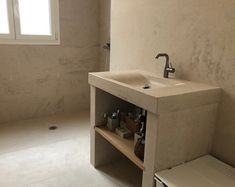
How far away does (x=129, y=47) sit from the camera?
2344 millimetres

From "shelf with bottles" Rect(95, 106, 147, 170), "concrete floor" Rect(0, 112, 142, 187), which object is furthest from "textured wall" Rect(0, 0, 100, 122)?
"shelf with bottles" Rect(95, 106, 147, 170)

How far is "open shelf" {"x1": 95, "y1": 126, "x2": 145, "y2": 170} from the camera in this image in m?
1.57

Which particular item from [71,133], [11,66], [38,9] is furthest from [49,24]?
[71,133]

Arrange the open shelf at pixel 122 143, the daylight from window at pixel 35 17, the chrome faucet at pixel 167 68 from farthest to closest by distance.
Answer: the daylight from window at pixel 35 17
the chrome faucet at pixel 167 68
the open shelf at pixel 122 143

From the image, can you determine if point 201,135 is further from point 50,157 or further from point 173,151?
point 50,157

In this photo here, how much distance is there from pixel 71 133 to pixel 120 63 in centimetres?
107

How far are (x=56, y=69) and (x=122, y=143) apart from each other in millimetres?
1951

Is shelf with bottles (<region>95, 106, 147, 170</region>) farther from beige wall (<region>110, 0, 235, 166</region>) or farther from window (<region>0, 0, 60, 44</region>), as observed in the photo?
window (<region>0, 0, 60, 44</region>)

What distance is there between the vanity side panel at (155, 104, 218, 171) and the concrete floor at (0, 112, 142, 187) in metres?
0.64

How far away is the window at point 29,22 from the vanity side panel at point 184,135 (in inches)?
94.2

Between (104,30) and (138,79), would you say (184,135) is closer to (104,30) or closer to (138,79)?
(138,79)

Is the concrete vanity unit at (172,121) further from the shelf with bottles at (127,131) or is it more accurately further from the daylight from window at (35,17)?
the daylight from window at (35,17)

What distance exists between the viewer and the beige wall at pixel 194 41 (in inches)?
56.1

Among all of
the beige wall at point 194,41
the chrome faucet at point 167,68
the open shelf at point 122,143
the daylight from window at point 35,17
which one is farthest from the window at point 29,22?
the chrome faucet at point 167,68
